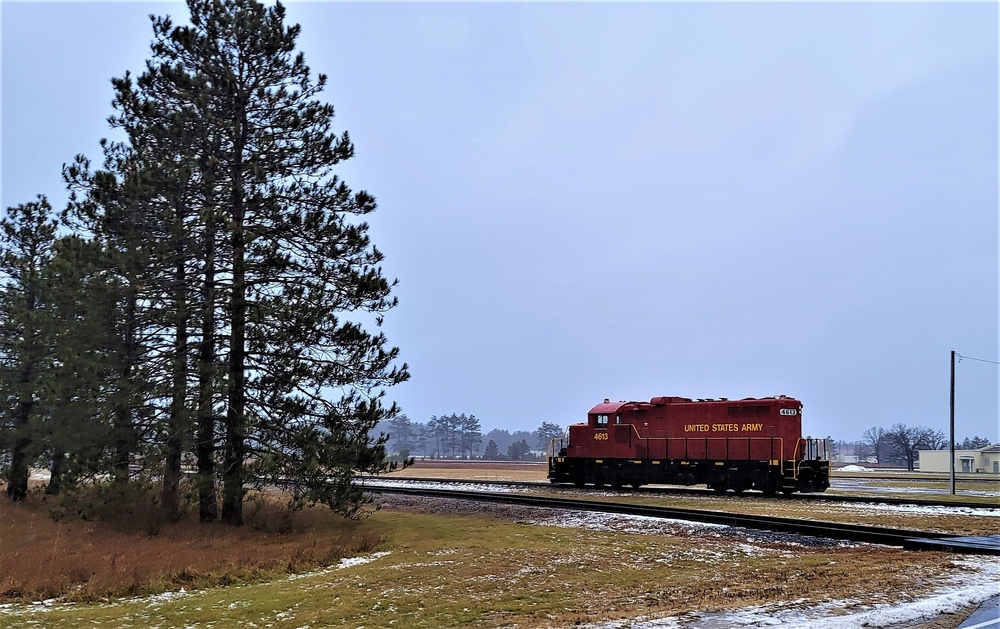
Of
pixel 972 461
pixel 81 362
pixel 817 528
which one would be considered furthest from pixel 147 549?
pixel 972 461

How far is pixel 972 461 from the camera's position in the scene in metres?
76.3

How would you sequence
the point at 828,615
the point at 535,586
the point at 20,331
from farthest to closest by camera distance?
the point at 20,331
the point at 535,586
the point at 828,615

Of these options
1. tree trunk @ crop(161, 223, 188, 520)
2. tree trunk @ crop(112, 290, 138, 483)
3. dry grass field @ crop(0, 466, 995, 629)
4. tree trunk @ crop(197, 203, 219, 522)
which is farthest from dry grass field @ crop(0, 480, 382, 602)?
tree trunk @ crop(112, 290, 138, 483)

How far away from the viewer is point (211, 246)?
22750 millimetres

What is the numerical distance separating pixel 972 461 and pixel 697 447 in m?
56.6

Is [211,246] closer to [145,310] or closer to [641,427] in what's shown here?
[145,310]

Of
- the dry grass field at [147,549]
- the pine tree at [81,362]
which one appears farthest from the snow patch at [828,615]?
the pine tree at [81,362]

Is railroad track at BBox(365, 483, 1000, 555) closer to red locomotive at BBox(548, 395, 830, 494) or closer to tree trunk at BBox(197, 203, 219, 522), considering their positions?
red locomotive at BBox(548, 395, 830, 494)

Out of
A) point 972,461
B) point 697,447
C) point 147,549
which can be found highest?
point 697,447

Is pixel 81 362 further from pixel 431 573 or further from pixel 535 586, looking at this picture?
pixel 535 586

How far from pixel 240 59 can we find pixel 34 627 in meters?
17.6

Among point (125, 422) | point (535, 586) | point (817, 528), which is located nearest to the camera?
point (535, 586)

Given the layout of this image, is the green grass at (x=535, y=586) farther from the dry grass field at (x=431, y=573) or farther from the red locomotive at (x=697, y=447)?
the red locomotive at (x=697, y=447)

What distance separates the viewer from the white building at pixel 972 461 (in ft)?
243
